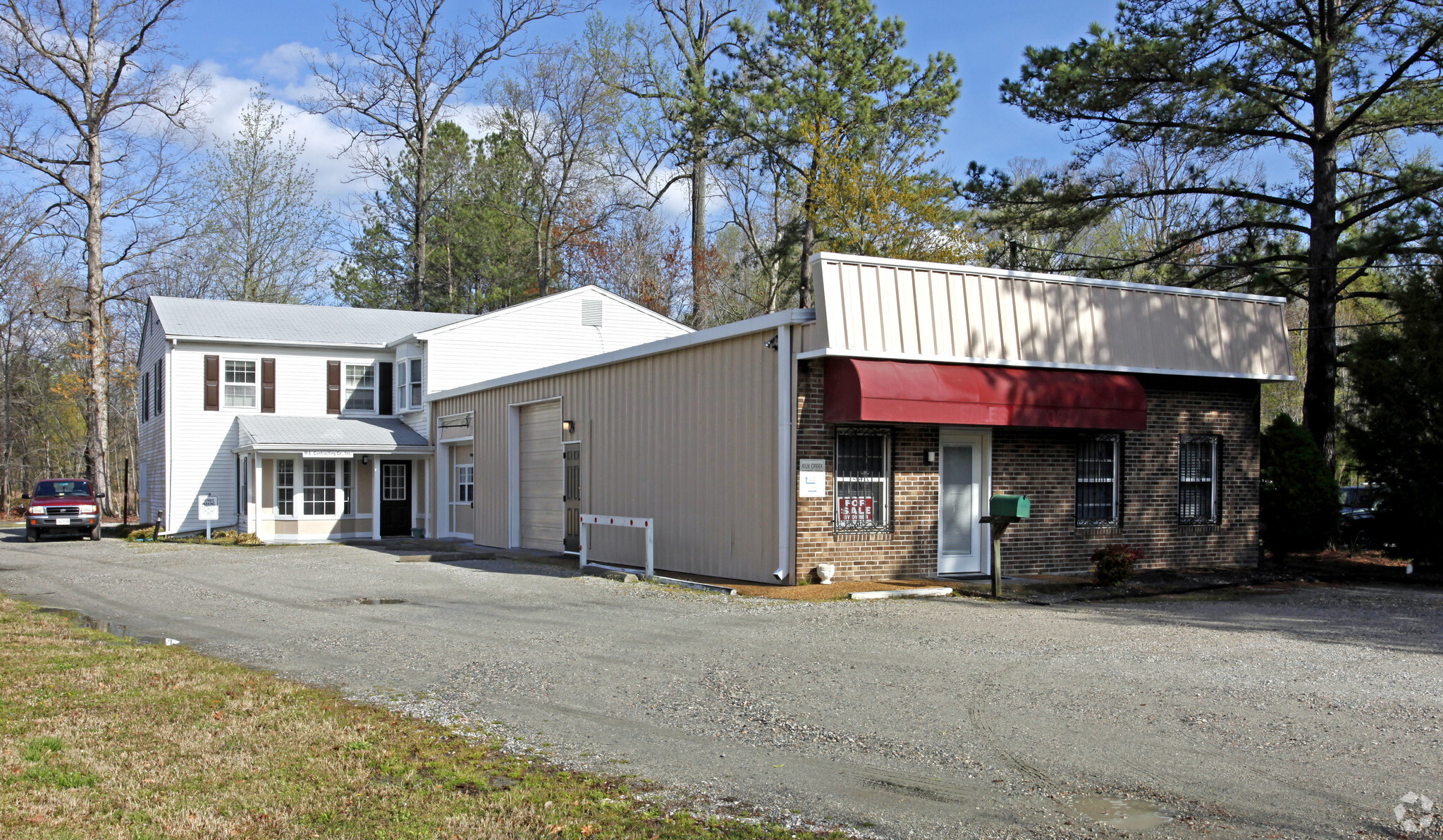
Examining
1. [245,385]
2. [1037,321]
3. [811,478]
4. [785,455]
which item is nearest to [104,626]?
[785,455]

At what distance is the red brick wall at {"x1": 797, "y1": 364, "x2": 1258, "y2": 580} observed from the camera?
47.8ft

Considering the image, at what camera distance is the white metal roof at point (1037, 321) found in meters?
14.2

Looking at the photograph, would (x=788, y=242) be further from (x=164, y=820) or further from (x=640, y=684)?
(x=164, y=820)

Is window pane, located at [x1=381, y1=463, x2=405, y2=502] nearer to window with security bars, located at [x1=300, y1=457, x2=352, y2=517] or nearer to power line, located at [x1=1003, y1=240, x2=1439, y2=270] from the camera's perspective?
window with security bars, located at [x1=300, y1=457, x2=352, y2=517]

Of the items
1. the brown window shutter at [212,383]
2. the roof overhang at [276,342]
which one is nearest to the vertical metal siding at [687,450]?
the roof overhang at [276,342]

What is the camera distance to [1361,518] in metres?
22.0

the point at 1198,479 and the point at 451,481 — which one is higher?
the point at 1198,479

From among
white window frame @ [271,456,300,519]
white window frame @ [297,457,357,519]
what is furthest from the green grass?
white window frame @ [297,457,357,519]

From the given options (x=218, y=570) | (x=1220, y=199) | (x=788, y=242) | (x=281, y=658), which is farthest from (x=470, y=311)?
(x=281, y=658)

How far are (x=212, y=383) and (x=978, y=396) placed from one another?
2320 centimetres

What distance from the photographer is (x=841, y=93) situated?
102ft

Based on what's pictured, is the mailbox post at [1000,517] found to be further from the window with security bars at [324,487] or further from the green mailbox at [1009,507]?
the window with security bars at [324,487]

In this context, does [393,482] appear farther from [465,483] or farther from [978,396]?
[978,396]

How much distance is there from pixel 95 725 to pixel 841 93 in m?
27.9
